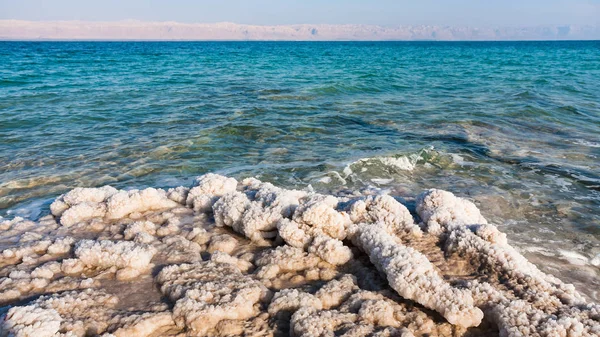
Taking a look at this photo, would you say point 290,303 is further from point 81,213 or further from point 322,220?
point 81,213

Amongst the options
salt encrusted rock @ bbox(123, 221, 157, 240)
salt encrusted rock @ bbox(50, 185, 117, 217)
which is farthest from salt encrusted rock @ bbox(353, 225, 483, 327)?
salt encrusted rock @ bbox(50, 185, 117, 217)

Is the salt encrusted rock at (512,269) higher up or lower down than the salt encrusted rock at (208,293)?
higher up

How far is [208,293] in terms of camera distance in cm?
296

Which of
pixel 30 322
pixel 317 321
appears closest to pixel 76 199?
pixel 30 322

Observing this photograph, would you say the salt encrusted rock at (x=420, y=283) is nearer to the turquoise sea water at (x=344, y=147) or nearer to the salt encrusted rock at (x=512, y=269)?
the salt encrusted rock at (x=512, y=269)

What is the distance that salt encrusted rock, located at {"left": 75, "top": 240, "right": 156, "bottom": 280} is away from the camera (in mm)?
3463

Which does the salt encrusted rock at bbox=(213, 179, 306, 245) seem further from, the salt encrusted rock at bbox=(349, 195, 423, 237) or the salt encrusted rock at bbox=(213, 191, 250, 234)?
the salt encrusted rock at bbox=(349, 195, 423, 237)

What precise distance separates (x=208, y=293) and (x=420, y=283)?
1483 millimetres

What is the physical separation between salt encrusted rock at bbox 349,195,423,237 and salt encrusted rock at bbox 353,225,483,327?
49 centimetres

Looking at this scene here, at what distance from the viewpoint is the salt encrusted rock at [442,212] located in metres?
3.94

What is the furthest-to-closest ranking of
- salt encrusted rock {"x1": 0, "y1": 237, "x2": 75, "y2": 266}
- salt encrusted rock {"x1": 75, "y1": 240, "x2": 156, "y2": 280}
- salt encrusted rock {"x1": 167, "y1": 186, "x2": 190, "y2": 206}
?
salt encrusted rock {"x1": 167, "y1": 186, "x2": 190, "y2": 206} → salt encrusted rock {"x1": 0, "y1": 237, "x2": 75, "y2": 266} → salt encrusted rock {"x1": 75, "y1": 240, "x2": 156, "y2": 280}

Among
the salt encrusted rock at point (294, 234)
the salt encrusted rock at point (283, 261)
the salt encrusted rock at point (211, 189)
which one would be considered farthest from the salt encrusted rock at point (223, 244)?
the salt encrusted rock at point (211, 189)

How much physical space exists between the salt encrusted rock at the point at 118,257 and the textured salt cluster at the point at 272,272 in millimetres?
11

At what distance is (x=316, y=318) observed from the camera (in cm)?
269
